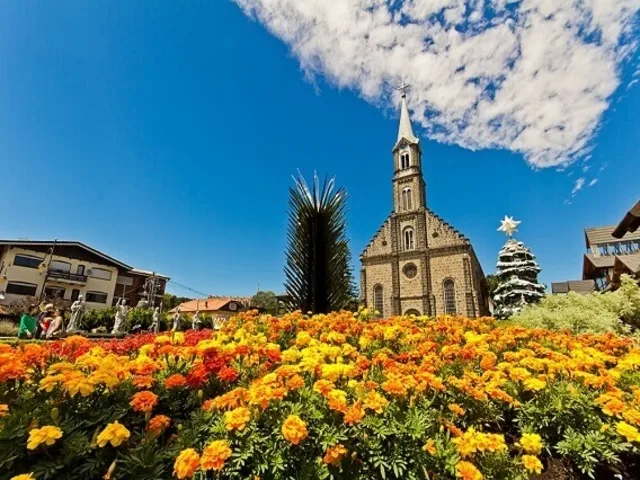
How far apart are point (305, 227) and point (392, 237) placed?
30.4 meters

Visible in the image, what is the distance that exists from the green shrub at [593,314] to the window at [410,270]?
18.7 m

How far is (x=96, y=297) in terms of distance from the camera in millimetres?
35500

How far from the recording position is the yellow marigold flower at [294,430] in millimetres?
1395

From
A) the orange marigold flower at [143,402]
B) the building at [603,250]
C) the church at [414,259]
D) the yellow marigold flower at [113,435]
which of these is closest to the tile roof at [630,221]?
the orange marigold flower at [143,402]

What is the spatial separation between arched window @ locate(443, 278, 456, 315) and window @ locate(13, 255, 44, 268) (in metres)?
40.1

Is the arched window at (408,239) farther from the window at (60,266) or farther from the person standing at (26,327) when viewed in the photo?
the window at (60,266)

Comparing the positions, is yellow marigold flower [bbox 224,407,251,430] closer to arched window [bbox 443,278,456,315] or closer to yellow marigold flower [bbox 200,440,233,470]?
yellow marigold flower [bbox 200,440,233,470]

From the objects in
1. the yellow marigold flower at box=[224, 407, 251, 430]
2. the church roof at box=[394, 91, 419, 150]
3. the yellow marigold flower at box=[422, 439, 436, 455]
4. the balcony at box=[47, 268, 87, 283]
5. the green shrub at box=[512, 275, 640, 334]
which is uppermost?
the church roof at box=[394, 91, 419, 150]

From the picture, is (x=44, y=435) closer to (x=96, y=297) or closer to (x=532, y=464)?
(x=532, y=464)

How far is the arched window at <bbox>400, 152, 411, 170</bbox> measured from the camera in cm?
3576

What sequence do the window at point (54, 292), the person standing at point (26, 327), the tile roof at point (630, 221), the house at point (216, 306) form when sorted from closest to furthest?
the tile roof at point (630, 221) < the person standing at point (26, 327) < the window at point (54, 292) < the house at point (216, 306)

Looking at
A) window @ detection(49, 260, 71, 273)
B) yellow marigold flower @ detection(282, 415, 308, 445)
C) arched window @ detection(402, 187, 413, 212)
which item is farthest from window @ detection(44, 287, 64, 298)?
yellow marigold flower @ detection(282, 415, 308, 445)

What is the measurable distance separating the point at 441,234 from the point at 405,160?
9825mm

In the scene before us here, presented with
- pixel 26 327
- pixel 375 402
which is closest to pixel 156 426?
pixel 375 402
